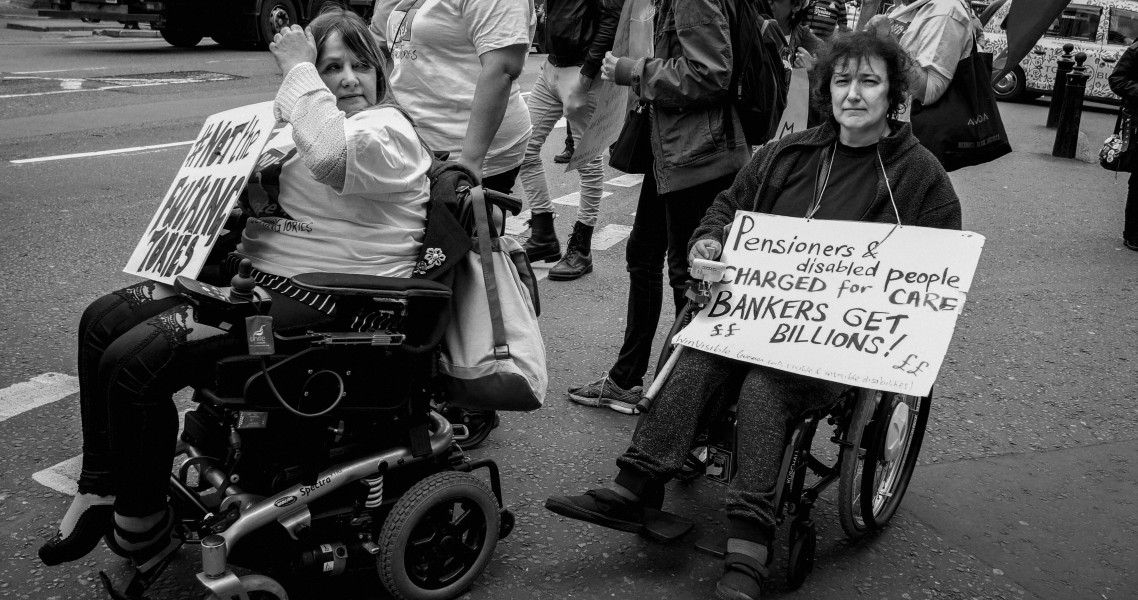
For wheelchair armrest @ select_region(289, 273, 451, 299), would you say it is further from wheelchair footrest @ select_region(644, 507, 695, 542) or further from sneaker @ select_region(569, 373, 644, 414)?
sneaker @ select_region(569, 373, 644, 414)

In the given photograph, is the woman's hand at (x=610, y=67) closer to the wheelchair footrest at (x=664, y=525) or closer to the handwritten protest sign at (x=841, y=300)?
the handwritten protest sign at (x=841, y=300)

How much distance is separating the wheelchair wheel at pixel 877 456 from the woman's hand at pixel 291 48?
177cm

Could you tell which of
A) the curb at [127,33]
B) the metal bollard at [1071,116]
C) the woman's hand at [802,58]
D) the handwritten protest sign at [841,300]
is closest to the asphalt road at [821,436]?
the handwritten protest sign at [841,300]

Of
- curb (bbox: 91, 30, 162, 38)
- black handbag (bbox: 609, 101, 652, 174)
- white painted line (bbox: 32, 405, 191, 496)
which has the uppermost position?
black handbag (bbox: 609, 101, 652, 174)

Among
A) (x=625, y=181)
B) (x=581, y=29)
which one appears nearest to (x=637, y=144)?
(x=581, y=29)

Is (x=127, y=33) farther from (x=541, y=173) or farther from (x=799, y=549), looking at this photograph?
(x=799, y=549)

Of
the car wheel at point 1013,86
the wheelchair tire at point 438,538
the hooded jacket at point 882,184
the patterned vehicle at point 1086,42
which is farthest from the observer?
the car wheel at point 1013,86

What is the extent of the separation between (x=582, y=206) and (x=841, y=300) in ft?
9.75

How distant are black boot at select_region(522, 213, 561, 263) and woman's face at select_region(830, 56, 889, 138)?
290 cm

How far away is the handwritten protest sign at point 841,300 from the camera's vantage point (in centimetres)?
281

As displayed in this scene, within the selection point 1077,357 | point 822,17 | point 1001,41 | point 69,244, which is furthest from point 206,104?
point 1001,41

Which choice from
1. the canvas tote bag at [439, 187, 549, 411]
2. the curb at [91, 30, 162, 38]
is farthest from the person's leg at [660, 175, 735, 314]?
the curb at [91, 30, 162, 38]

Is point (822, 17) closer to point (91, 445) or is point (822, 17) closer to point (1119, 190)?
point (91, 445)

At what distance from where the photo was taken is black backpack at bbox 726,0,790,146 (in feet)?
11.7
